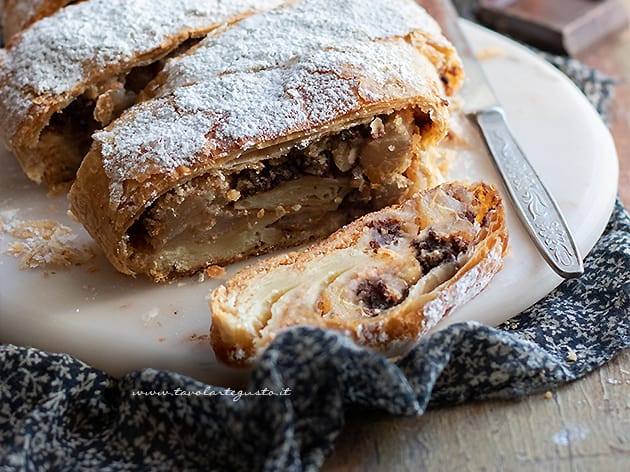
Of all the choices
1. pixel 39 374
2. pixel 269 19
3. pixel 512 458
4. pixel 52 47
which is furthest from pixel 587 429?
pixel 52 47

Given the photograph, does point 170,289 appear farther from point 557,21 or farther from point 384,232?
point 557,21

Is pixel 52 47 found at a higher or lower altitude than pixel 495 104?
higher

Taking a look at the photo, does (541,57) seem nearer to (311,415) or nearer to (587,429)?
(587,429)

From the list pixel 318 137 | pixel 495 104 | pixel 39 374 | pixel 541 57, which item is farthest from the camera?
pixel 541 57

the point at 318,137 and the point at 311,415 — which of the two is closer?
the point at 311,415

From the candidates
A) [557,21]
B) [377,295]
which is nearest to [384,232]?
[377,295]

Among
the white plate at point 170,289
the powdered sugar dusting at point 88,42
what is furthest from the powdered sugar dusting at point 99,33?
the white plate at point 170,289
